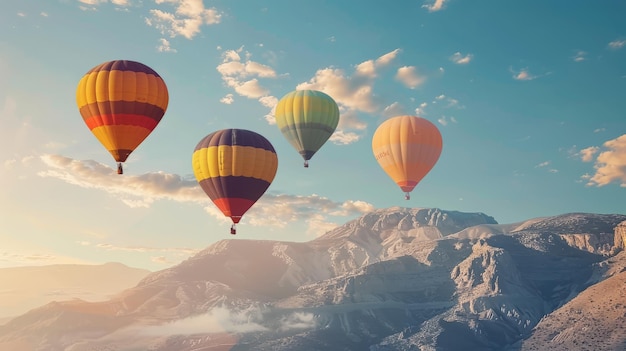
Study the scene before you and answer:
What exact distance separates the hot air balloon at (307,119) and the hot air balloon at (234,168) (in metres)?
21.8

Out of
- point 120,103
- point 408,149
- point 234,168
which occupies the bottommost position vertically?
point 234,168

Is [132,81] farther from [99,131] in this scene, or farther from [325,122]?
[325,122]

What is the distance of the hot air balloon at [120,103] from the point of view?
7012 centimetres

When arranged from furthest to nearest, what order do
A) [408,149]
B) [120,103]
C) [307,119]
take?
[408,149] → [307,119] → [120,103]

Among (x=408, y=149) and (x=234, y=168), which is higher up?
(x=408, y=149)

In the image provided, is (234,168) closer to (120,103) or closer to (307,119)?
(120,103)

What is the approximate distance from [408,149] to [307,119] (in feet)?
57.9

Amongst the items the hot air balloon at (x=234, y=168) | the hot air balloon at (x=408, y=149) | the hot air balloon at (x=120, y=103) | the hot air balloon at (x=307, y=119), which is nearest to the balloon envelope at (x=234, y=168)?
the hot air balloon at (x=234, y=168)

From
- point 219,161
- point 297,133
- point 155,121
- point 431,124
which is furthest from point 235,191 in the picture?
point 431,124

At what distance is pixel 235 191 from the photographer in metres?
74.9

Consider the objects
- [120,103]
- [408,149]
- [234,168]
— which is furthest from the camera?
[408,149]

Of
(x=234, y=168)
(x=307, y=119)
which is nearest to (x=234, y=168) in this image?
(x=234, y=168)

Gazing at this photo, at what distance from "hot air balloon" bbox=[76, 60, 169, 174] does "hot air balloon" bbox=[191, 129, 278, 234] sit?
8217 millimetres

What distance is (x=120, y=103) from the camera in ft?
232
